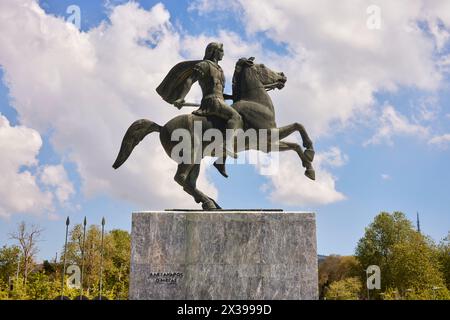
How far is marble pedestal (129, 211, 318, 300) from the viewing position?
9633 millimetres

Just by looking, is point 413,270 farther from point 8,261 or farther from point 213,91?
→ point 8,261

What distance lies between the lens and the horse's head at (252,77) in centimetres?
1146

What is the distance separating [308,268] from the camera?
9781 millimetres

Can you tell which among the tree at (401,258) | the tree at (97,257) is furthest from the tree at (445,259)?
the tree at (97,257)

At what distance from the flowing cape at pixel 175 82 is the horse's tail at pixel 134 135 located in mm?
868

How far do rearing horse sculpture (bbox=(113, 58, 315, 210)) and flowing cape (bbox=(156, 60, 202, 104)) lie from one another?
0.85m

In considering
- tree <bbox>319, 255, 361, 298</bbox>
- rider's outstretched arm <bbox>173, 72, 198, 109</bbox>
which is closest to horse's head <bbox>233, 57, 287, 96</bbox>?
rider's outstretched arm <bbox>173, 72, 198, 109</bbox>

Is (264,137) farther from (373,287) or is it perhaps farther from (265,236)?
(373,287)

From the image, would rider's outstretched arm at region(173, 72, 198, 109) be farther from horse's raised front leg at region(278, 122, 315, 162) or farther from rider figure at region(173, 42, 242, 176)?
horse's raised front leg at region(278, 122, 315, 162)

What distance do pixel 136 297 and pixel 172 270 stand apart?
2.84 ft

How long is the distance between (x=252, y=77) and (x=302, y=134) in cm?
176

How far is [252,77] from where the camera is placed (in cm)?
1148

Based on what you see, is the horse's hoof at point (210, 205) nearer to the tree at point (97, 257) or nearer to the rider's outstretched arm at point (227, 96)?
the rider's outstretched arm at point (227, 96)

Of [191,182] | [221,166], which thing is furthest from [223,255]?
[221,166]
